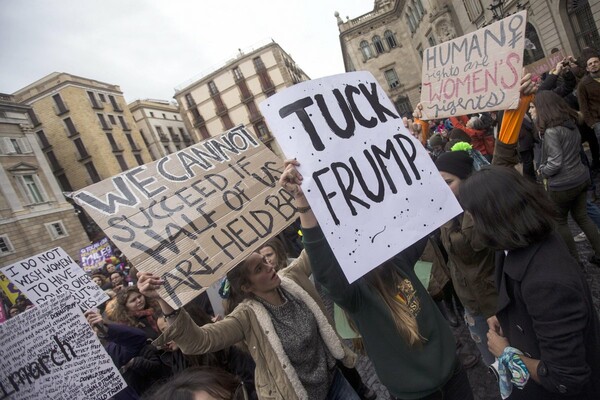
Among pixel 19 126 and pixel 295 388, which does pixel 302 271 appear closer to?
pixel 295 388

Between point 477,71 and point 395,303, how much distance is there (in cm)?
192

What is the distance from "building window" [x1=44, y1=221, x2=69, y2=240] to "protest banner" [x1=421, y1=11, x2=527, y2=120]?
27766 mm

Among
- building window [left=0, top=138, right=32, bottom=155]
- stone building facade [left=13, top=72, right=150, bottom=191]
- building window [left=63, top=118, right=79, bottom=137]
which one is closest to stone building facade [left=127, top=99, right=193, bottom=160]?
stone building facade [left=13, top=72, right=150, bottom=191]

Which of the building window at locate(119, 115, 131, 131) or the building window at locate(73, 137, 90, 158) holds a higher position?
the building window at locate(119, 115, 131, 131)

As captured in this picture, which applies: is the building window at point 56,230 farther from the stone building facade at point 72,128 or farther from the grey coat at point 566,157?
the grey coat at point 566,157

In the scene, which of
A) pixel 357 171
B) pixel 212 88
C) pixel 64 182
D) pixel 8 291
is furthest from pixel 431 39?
pixel 64 182

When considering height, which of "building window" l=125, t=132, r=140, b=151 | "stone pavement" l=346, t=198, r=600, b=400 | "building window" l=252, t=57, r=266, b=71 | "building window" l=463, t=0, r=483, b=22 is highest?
"building window" l=252, t=57, r=266, b=71

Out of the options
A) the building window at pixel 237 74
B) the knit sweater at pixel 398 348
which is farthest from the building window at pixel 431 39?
the knit sweater at pixel 398 348

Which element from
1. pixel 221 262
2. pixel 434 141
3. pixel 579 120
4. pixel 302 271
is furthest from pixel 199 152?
pixel 434 141

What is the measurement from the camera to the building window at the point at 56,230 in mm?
23797

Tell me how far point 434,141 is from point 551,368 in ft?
24.6

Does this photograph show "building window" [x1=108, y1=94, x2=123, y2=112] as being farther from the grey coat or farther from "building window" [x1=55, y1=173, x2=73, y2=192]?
the grey coat

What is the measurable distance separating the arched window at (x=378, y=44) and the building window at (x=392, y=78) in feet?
7.13

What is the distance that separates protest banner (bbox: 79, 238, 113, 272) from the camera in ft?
42.5
